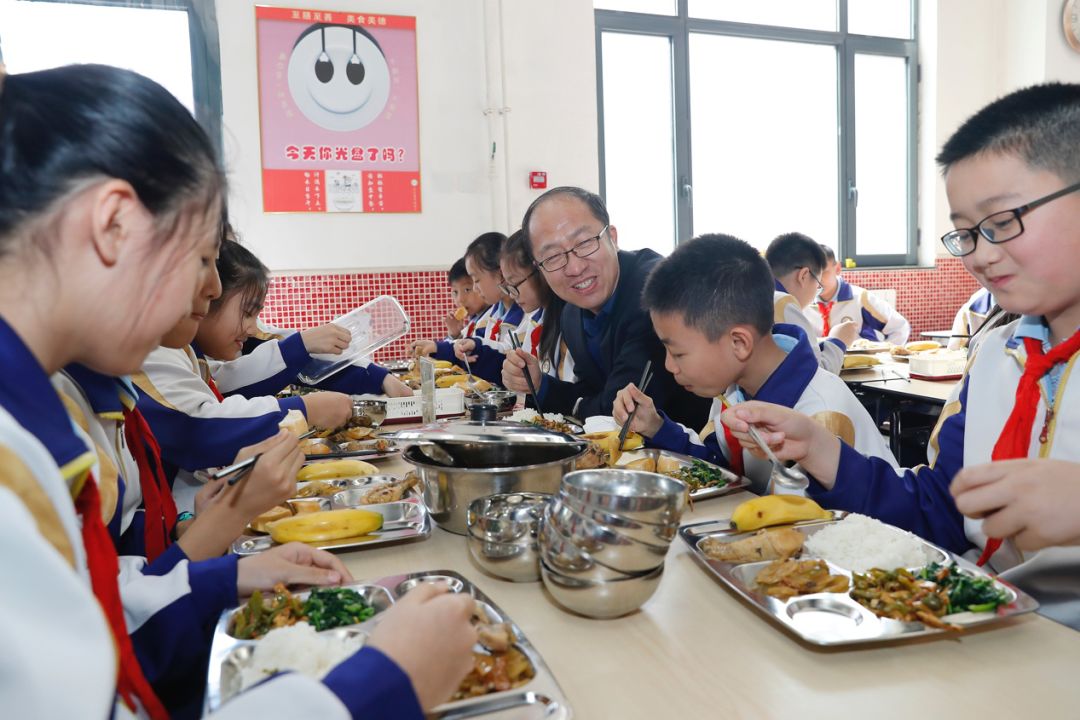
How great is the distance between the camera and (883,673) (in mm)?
795

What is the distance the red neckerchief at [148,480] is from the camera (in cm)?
132

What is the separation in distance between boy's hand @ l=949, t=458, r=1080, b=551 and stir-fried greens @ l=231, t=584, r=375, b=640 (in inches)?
31.5

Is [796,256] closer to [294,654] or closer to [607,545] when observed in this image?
[607,545]

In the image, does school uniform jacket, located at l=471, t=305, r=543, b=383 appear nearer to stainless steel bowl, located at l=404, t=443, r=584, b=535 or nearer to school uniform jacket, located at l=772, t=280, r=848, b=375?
school uniform jacket, located at l=772, t=280, r=848, b=375

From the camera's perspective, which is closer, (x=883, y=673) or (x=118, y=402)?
(x=883, y=673)

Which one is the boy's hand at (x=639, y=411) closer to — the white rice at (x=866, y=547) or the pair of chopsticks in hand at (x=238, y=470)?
the white rice at (x=866, y=547)

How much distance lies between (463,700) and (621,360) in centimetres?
183

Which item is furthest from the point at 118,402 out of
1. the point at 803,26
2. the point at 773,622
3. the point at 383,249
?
the point at 803,26

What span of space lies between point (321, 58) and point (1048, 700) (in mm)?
5317

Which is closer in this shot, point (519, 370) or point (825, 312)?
point (519, 370)

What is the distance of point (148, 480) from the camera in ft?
4.38

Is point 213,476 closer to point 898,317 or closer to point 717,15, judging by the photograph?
point 898,317

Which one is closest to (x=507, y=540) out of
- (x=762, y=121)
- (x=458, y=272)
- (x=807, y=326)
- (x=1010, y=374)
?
(x=1010, y=374)

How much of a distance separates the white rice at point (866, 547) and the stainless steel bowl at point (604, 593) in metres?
0.32
